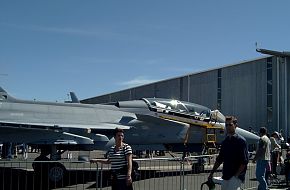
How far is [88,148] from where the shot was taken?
45.0 ft

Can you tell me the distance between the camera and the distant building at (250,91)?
38.1 m

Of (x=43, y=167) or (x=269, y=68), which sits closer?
(x=43, y=167)

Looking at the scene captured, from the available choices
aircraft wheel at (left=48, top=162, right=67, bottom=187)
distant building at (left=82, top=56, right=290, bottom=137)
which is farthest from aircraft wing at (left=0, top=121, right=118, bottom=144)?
distant building at (left=82, top=56, right=290, bottom=137)

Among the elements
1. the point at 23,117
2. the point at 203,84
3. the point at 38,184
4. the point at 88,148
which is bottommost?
the point at 38,184

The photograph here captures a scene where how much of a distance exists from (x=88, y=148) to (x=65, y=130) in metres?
1.05

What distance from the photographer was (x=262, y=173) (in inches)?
399

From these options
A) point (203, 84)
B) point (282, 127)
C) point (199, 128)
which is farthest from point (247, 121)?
point (199, 128)

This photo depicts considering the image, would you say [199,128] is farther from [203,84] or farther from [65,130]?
[203,84]

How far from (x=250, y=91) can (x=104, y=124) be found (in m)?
28.9

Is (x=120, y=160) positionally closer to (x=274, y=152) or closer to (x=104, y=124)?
(x=104, y=124)

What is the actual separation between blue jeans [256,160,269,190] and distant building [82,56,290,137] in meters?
29.2

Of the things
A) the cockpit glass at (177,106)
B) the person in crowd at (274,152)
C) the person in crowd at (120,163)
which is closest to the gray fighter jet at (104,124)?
the cockpit glass at (177,106)

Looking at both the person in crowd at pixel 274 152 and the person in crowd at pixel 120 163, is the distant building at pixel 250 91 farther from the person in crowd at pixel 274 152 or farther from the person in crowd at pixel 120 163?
the person in crowd at pixel 120 163

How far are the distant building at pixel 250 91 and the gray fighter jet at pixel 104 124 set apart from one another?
74.8ft
